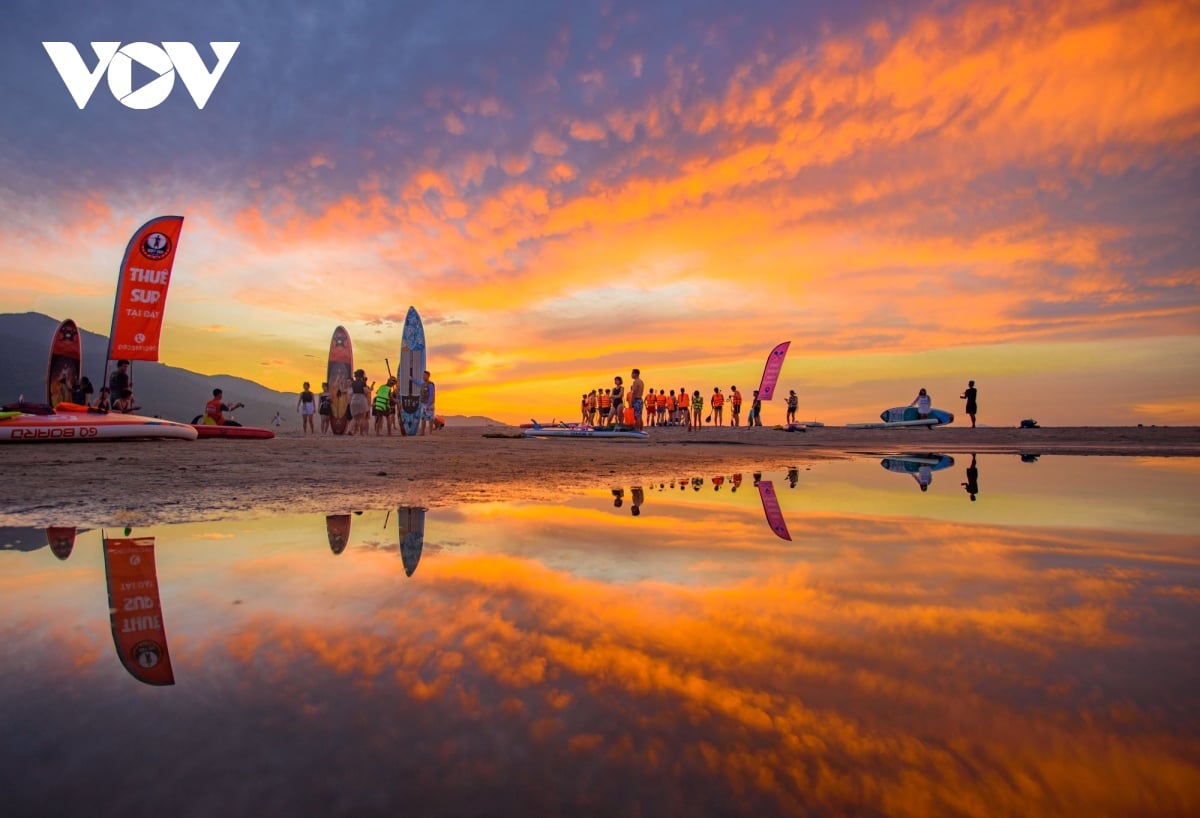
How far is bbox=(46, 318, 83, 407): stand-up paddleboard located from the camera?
1823 cm

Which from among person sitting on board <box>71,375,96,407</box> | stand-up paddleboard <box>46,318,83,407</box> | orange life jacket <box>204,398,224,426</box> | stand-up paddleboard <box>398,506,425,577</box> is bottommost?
stand-up paddleboard <box>398,506,425,577</box>

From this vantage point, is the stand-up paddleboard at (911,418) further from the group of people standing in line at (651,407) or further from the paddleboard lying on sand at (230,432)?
the paddleboard lying on sand at (230,432)

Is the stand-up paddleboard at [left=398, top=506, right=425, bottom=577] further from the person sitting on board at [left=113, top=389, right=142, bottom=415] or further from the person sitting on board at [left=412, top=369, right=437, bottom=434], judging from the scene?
the person sitting on board at [left=412, top=369, right=437, bottom=434]

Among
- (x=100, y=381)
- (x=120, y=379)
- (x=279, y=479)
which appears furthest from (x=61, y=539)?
(x=100, y=381)

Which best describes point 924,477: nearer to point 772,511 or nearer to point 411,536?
point 772,511

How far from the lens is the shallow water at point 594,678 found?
3.97 feet

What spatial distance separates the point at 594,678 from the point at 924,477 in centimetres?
792

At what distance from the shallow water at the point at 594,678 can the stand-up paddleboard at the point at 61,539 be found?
0.04 meters

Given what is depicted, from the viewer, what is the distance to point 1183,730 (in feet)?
4.68

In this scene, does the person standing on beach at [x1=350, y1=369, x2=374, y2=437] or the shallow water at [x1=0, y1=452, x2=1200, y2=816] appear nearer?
the shallow water at [x1=0, y1=452, x2=1200, y2=816]

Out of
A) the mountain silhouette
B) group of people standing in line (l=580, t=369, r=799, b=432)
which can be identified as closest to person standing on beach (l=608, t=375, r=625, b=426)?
group of people standing in line (l=580, t=369, r=799, b=432)

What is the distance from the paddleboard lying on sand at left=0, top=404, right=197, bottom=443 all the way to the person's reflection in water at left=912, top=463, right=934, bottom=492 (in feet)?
50.3

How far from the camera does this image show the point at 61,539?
3.51 metres

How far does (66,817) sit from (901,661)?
6.67 ft
